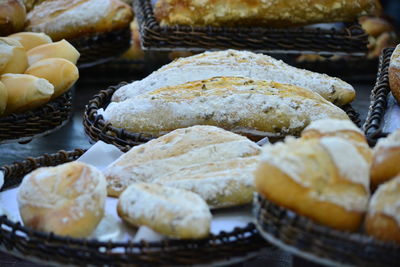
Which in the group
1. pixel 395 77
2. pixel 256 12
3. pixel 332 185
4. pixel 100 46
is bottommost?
pixel 100 46

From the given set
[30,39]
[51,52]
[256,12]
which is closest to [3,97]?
[51,52]

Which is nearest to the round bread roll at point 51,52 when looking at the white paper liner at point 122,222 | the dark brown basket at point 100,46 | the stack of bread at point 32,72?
the stack of bread at point 32,72

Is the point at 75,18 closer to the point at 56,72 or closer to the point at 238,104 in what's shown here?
the point at 56,72

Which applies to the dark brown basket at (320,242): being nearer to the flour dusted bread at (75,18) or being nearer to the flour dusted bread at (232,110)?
the flour dusted bread at (232,110)

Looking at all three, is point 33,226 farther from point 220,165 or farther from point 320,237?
point 320,237

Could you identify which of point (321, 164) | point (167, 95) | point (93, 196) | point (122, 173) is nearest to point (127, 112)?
point (167, 95)
